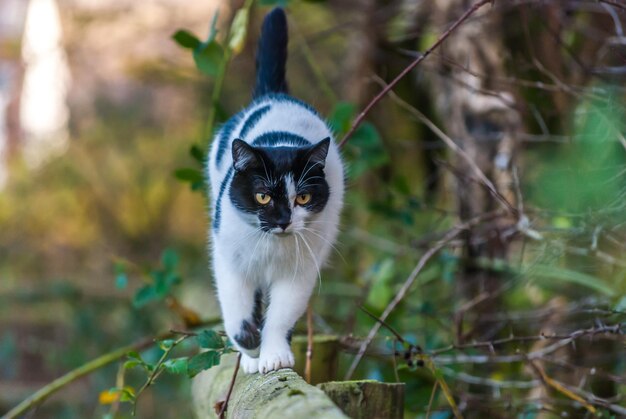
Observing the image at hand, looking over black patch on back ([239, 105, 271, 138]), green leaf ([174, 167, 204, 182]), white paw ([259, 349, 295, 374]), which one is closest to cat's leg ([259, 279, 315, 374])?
white paw ([259, 349, 295, 374])

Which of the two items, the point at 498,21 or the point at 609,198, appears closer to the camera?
the point at 609,198

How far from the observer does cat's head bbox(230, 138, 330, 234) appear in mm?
1543

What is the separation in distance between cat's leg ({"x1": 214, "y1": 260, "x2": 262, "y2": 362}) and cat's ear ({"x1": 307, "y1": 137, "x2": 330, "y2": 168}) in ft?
1.02

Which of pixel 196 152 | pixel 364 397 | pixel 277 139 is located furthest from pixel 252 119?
pixel 364 397

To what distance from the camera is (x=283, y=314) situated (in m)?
1.60

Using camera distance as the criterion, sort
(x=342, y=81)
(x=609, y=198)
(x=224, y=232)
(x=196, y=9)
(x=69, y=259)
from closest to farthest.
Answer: (x=609, y=198)
(x=224, y=232)
(x=342, y=81)
(x=69, y=259)
(x=196, y=9)

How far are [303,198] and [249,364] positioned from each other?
0.35 metres

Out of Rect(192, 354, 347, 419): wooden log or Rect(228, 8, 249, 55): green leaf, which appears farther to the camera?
Rect(228, 8, 249, 55): green leaf

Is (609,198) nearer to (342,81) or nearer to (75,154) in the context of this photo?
(342,81)

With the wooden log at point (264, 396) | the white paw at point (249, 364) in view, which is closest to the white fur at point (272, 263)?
the white paw at point (249, 364)

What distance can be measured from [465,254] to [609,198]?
3.77 feet

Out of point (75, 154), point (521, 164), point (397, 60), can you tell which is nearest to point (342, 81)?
point (397, 60)

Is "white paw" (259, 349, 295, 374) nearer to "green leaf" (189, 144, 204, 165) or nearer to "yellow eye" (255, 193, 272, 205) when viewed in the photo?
"yellow eye" (255, 193, 272, 205)

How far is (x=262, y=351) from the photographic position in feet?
5.04
